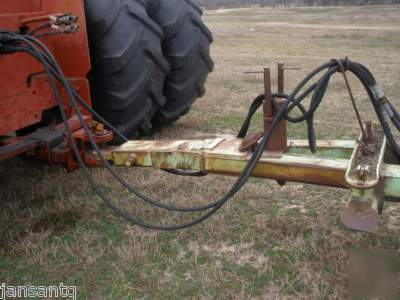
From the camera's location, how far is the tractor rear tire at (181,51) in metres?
3.85

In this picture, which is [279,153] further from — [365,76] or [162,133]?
[162,133]

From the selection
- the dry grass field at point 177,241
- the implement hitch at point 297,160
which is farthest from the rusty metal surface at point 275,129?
the dry grass field at point 177,241

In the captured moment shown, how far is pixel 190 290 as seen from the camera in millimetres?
2340

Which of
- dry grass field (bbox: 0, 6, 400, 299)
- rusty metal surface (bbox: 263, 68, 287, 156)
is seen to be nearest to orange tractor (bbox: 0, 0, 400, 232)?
rusty metal surface (bbox: 263, 68, 287, 156)

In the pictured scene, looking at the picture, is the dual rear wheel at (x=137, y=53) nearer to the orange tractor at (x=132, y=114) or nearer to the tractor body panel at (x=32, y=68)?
the orange tractor at (x=132, y=114)

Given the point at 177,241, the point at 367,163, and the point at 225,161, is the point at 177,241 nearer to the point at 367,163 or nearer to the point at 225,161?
the point at 225,161

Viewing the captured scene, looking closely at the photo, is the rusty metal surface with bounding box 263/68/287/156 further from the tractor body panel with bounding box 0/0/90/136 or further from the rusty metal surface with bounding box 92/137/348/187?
the tractor body panel with bounding box 0/0/90/136

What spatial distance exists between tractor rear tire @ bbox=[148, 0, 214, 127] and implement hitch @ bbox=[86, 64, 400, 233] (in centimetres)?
129

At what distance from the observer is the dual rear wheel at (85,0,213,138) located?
310 cm

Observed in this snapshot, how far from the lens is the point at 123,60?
313cm

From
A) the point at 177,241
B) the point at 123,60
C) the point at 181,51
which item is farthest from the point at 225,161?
the point at 181,51

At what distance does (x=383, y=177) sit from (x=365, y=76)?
434mm

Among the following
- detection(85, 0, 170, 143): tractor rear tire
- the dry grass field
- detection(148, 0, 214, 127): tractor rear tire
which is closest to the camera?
the dry grass field

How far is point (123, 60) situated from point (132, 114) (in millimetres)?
459
